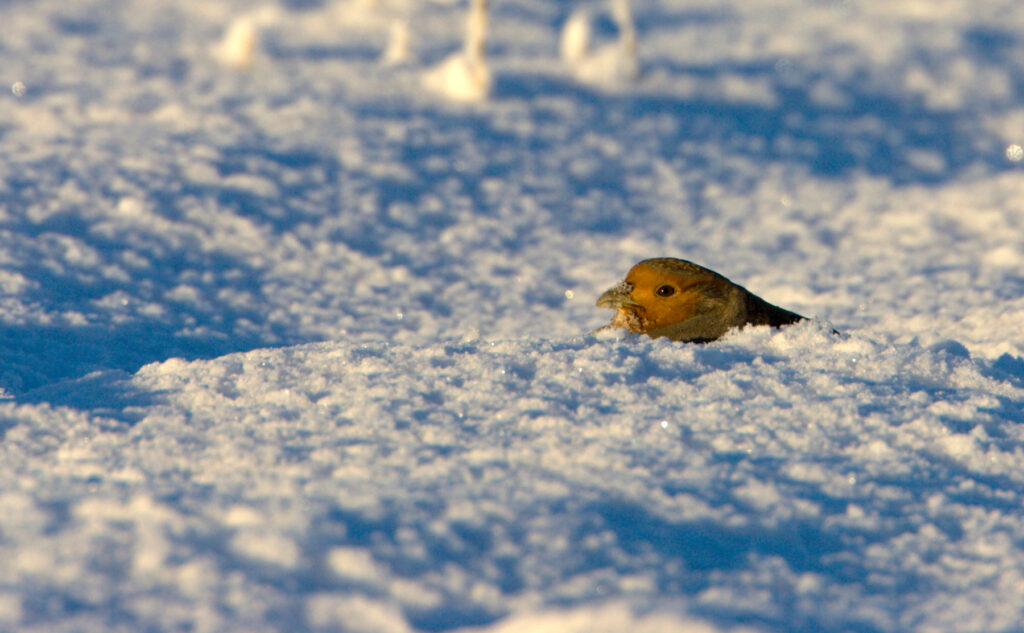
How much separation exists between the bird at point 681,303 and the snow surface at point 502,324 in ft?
0.58

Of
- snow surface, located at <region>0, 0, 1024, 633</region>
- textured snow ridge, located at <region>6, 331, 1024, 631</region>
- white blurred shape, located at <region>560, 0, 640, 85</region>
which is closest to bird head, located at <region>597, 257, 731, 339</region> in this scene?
snow surface, located at <region>0, 0, 1024, 633</region>

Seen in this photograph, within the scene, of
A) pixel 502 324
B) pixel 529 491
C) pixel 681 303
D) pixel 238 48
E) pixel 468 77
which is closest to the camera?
pixel 529 491

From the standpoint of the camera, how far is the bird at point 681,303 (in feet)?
11.7

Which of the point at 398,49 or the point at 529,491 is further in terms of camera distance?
the point at 398,49

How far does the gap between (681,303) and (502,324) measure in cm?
139

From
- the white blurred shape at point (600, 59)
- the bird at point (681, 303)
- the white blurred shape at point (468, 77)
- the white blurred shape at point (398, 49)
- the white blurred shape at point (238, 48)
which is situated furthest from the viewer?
the white blurred shape at point (600, 59)

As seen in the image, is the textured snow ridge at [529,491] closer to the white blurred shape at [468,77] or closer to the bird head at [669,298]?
the bird head at [669,298]

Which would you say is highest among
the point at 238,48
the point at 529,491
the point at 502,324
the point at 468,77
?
the point at 238,48

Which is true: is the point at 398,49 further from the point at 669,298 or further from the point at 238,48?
the point at 669,298

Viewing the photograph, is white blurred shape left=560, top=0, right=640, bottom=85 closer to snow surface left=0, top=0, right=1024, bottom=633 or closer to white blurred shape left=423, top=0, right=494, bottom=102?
snow surface left=0, top=0, right=1024, bottom=633

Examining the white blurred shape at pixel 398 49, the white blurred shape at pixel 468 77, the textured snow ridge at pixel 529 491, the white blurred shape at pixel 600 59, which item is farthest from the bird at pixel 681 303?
the white blurred shape at pixel 398 49

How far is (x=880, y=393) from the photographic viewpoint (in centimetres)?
300

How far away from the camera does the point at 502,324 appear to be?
4805 mm

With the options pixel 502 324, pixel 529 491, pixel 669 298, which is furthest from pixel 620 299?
pixel 529 491
